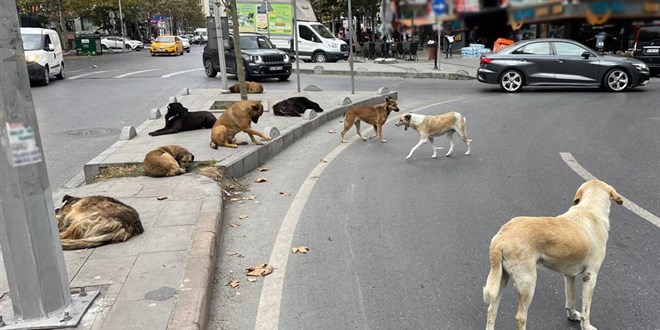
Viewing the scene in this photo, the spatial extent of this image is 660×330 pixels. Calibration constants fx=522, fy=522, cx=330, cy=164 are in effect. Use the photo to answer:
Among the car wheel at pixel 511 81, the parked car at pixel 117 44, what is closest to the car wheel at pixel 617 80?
the car wheel at pixel 511 81

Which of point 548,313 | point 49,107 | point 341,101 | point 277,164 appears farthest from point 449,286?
point 49,107

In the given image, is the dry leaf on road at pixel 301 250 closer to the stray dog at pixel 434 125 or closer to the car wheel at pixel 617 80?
the stray dog at pixel 434 125

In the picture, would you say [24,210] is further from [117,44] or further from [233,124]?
[117,44]

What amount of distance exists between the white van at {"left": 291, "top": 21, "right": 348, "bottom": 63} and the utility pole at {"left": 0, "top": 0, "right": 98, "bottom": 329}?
25.5 metres

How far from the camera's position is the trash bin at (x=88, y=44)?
42.2m

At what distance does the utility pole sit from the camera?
3.06 m

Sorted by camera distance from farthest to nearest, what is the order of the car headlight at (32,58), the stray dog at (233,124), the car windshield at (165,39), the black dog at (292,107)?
1. the car windshield at (165,39)
2. the car headlight at (32,58)
3. the black dog at (292,107)
4. the stray dog at (233,124)

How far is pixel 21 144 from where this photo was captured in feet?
10.1

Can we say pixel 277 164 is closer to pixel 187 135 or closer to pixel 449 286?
pixel 187 135

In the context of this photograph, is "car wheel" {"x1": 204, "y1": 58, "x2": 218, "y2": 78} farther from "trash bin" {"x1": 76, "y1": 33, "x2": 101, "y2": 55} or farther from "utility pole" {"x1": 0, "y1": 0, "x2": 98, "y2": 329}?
"trash bin" {"x1": 76, "y1": 33, "x2": 101, "y2": 55}

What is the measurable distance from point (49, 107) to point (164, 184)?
9775 mm

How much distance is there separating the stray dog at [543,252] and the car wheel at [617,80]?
45.9ft

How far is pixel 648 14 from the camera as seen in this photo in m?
1.23

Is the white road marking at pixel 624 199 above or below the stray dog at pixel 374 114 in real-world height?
below
